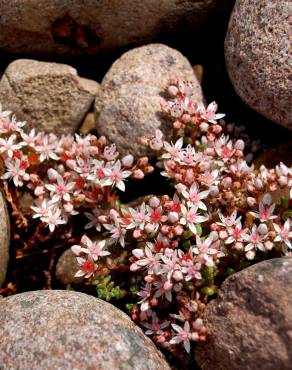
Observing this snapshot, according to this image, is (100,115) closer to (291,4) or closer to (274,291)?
(291,4)

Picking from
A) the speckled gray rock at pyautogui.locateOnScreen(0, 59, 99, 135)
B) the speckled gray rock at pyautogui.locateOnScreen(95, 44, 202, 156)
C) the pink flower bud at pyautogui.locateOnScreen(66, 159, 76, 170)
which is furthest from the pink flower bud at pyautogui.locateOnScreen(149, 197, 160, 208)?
the speckled gray rock at pyautogui.locateOnScreen(0, 59, 99, 135)

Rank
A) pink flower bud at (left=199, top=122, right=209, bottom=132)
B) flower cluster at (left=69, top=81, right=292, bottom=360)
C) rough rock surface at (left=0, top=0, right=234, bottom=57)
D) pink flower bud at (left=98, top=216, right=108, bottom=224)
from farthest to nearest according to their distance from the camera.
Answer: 1. rough rock surface at (left=0, top=0, right=234, bottom=57)
2. pink flower bud at (left=199, top=122, right=209, bottom=132)
3. pink flower bud at (left=98, top=216, right=108, bottom=224)
4. flower cluster at (left=69, top=81, right=292, bottom=360)

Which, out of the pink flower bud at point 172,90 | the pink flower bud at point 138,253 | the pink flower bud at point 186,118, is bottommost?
the pink flower bud at point 138,253

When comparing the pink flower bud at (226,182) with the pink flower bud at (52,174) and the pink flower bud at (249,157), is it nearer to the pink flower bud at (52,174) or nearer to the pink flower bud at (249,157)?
the pink flower bud at (249,157)

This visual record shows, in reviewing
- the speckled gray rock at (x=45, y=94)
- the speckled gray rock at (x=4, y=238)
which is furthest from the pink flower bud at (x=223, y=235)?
the speckled gray rock at (x=45, y=94)

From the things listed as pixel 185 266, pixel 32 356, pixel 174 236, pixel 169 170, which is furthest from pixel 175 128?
pixel 32 356

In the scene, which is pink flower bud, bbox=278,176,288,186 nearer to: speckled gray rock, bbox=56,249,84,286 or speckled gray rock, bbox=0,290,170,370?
speckled gray rock, bbox=0,290,170,370
